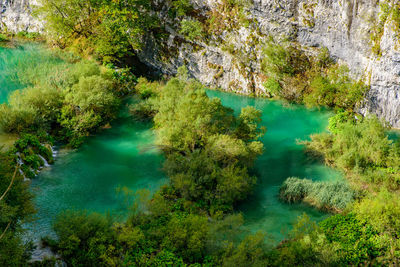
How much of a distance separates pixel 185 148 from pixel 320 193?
6513 millimetres

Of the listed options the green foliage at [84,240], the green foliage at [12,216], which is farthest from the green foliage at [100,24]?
the green foliage at [84,240]

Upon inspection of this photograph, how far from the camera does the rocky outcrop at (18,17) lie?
35031 mm

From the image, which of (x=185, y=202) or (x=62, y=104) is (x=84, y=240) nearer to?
(x=185, y=202)

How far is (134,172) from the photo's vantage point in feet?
57.1

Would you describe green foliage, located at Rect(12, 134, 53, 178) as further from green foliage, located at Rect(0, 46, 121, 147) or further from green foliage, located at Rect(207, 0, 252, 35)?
green foliage, located at Rect(207, 0, 252, 35)

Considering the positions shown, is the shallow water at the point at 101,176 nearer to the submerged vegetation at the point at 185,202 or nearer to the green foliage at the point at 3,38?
the submerged vegetation at the point at 185,202

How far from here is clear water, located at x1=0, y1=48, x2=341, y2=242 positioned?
14.6 m

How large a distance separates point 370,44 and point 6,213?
21.6m

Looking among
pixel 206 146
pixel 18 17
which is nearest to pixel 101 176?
pixel 206 146

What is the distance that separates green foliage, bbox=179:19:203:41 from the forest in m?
0.11

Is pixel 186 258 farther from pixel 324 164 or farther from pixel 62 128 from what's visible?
pixel 62 128

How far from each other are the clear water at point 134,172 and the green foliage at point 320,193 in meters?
0.42

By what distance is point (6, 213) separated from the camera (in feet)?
32.1

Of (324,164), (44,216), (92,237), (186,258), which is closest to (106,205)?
(44,216)
